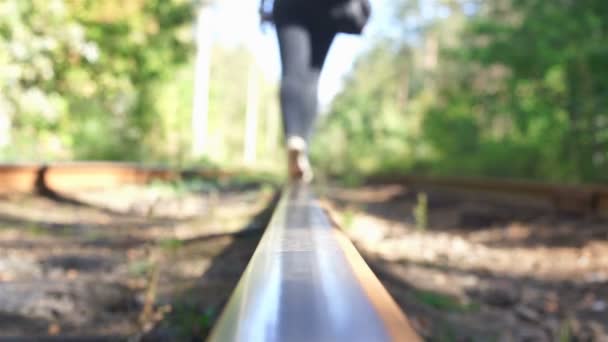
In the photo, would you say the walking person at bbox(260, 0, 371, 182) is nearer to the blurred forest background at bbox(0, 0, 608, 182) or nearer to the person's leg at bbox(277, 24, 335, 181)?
the person's leg at bbox(277, 24, 335, 181)

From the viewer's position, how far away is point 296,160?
3621 millimetres

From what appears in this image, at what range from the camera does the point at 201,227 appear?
14.0 ft

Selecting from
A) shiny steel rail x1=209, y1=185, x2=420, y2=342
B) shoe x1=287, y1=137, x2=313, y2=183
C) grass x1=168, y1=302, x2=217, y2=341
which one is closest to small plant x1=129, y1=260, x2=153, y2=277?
grass x1=168, y1=302, x2=217, y2=341

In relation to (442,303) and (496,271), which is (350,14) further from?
(496,271)

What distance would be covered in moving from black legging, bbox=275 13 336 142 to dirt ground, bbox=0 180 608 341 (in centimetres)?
54

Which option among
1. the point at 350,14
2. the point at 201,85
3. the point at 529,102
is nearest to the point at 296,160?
the point at 350,14

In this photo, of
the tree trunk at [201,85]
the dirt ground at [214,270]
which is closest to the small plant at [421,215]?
the dirt ground at [214,270]

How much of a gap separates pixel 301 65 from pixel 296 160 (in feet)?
1.66

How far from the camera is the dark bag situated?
3.49 m

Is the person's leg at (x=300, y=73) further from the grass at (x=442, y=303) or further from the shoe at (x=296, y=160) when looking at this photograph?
the grass at (x=442, y=303)

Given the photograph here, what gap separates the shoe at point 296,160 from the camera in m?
3.62

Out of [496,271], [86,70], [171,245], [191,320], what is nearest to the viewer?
[191,320]

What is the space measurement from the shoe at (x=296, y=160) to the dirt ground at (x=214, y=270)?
0.91 feet

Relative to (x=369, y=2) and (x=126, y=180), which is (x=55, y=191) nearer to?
(x=126, y=180)
